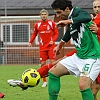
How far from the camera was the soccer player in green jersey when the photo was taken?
723cm

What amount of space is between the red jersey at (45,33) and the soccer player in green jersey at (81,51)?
6171 mm

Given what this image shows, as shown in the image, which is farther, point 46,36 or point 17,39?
point 17,39

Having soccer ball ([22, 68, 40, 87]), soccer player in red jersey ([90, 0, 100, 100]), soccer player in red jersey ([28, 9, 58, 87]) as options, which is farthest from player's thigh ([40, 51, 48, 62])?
soccer ball ([22, 68, 40, 87])

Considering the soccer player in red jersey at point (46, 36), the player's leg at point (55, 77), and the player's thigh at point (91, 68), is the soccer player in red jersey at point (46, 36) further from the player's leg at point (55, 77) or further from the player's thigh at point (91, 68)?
the player's thigh at point (91, 68)

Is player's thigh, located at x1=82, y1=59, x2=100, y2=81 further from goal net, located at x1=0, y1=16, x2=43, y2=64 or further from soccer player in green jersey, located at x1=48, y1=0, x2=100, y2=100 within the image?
goal net, located at x1=0, y1=16, x2=43, y2=64

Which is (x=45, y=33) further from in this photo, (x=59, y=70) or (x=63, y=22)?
(x=63, y=22)

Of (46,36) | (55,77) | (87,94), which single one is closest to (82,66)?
(87,94)

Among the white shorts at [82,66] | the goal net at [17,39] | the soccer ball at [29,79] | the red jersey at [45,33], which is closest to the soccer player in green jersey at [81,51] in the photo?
the white shorts at [82,66]

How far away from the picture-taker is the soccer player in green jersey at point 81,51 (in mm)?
7228

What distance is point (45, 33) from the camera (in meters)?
14.3

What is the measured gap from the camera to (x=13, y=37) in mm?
26125

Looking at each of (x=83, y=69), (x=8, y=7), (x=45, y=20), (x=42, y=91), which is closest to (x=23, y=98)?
(x=42, y=91)

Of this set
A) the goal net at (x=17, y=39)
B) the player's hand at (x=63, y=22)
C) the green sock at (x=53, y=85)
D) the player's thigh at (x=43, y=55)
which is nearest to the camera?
the player's hand at (x=63, y=22)

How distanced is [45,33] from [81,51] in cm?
681
